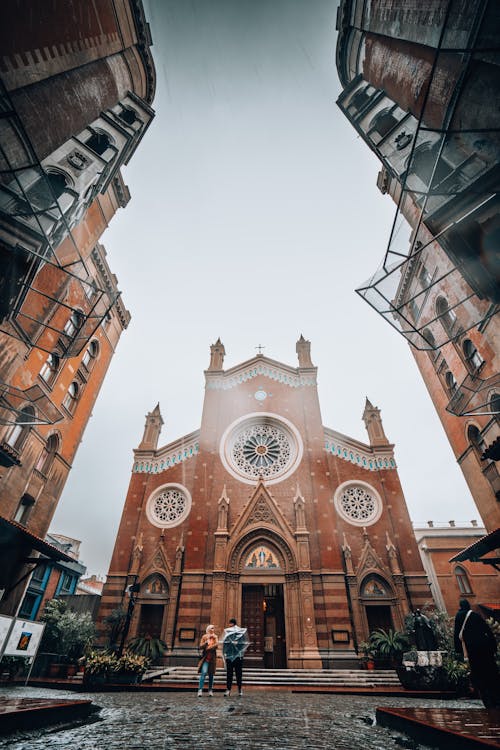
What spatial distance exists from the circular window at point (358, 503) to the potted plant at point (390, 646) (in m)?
5.46

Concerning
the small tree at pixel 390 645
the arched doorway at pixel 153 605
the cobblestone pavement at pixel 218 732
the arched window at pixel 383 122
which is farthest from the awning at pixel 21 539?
the arched window at pixel 383 122

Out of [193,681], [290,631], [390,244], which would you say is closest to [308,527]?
[290,631]

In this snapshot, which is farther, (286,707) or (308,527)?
(308,527)

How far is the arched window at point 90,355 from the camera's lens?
60.0 ft

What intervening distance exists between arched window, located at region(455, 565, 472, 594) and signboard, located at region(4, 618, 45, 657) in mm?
29057

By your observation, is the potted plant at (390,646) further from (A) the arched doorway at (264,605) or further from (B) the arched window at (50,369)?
(B) the arched window at (50,369)

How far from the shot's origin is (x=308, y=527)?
795 inches

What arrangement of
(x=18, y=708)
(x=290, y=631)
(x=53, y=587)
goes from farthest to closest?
(x=53, y=587), (x=290, y=631), (x=18, y=708)

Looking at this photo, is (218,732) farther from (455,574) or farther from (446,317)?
(455,574)

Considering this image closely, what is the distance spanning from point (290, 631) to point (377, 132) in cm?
2157

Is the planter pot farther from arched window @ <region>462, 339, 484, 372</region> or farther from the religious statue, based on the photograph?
arched window @ <region>462, 339, 484, 372</region>

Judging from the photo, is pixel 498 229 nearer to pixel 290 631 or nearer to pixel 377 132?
pixel 377 132

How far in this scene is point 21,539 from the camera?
12508 millimetres

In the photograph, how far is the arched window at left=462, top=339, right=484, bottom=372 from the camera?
12.5 m
